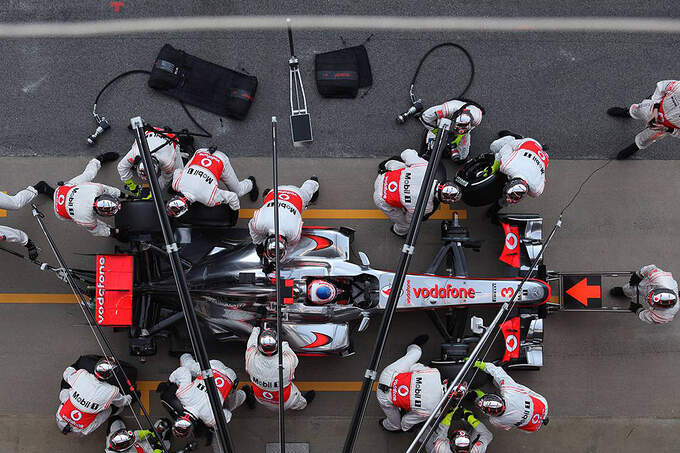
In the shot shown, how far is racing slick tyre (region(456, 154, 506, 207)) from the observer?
611 centimetres

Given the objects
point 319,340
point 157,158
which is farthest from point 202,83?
point 319,340

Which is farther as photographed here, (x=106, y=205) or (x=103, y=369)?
(x=103, y=369)

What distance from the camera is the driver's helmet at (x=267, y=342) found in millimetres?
5160

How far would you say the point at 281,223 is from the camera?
5.38m

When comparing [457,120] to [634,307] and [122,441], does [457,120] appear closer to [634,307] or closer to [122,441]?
[634,307]

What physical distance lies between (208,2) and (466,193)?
15.8 feet

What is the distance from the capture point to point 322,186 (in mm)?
7043

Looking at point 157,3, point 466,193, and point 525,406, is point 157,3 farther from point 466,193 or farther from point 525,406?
point 525,406

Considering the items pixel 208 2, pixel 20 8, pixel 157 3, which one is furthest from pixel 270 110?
pixel 20 8

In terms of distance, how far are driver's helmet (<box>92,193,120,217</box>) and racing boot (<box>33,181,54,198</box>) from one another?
1740 millimetres

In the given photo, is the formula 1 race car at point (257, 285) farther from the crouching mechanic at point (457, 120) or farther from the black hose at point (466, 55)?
the black hose at point (466, 55)

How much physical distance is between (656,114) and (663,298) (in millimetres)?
2432

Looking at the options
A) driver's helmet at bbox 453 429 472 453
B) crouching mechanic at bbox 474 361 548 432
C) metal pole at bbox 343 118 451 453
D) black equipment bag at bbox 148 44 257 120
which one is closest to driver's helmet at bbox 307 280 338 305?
metal pole at bbox 343 118 451 453

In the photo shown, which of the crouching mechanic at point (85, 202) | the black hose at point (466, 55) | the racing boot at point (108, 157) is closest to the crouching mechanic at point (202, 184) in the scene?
the crouching mechanic at point (85, 202)
